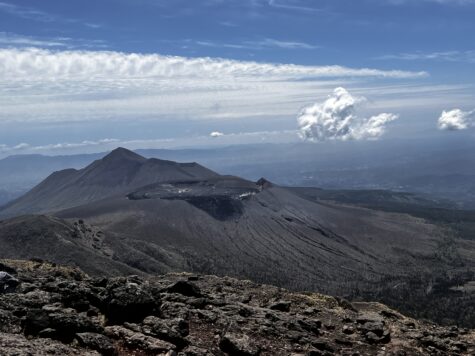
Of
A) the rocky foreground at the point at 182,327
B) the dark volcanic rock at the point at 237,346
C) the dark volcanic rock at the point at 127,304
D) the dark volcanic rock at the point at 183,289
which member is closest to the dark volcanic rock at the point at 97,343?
the rocky foreground at the point at 182,327

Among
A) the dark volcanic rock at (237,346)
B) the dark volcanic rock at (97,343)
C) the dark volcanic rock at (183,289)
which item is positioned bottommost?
the dark volcanic rock at (237,346)

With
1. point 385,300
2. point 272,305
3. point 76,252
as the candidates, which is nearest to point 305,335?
point 272,305

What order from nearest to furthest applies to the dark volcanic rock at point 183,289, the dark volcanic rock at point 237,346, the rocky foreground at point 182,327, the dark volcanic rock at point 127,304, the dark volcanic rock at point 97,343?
the dark volcanic rock at point 97,343 → the rocky foreground at point 182,327 → the dark volcanic rock at point 237,346 → the dark volcanic rock at point 127,304 → the dark volcanic rock at point 183,289

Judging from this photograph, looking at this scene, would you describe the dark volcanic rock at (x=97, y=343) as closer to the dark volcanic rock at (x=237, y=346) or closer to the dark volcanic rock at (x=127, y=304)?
the dark volcanic rock at (x=127, y=304)

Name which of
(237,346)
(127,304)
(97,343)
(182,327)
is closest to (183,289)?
(127,304)

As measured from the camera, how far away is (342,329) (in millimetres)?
33094

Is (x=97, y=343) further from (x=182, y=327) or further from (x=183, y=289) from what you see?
(x=183, y=289)

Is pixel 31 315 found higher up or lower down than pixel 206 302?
higher up

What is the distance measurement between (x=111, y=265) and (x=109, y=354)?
15004 centimetres

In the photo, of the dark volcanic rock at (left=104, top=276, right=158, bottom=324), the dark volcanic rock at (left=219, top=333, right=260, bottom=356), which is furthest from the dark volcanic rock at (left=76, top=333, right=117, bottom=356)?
the dark volcanic rock at (left=219, top=333, right=260, bottom=356)

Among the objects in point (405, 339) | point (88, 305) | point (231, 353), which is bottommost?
point (405, 339)

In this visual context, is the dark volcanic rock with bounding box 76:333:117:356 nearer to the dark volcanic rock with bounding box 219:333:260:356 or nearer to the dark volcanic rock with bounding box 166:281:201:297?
the dark volcanic rock with bounding box 219:333:260:356

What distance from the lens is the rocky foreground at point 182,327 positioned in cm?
2422

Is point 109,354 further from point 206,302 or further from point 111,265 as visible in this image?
point 111,265
